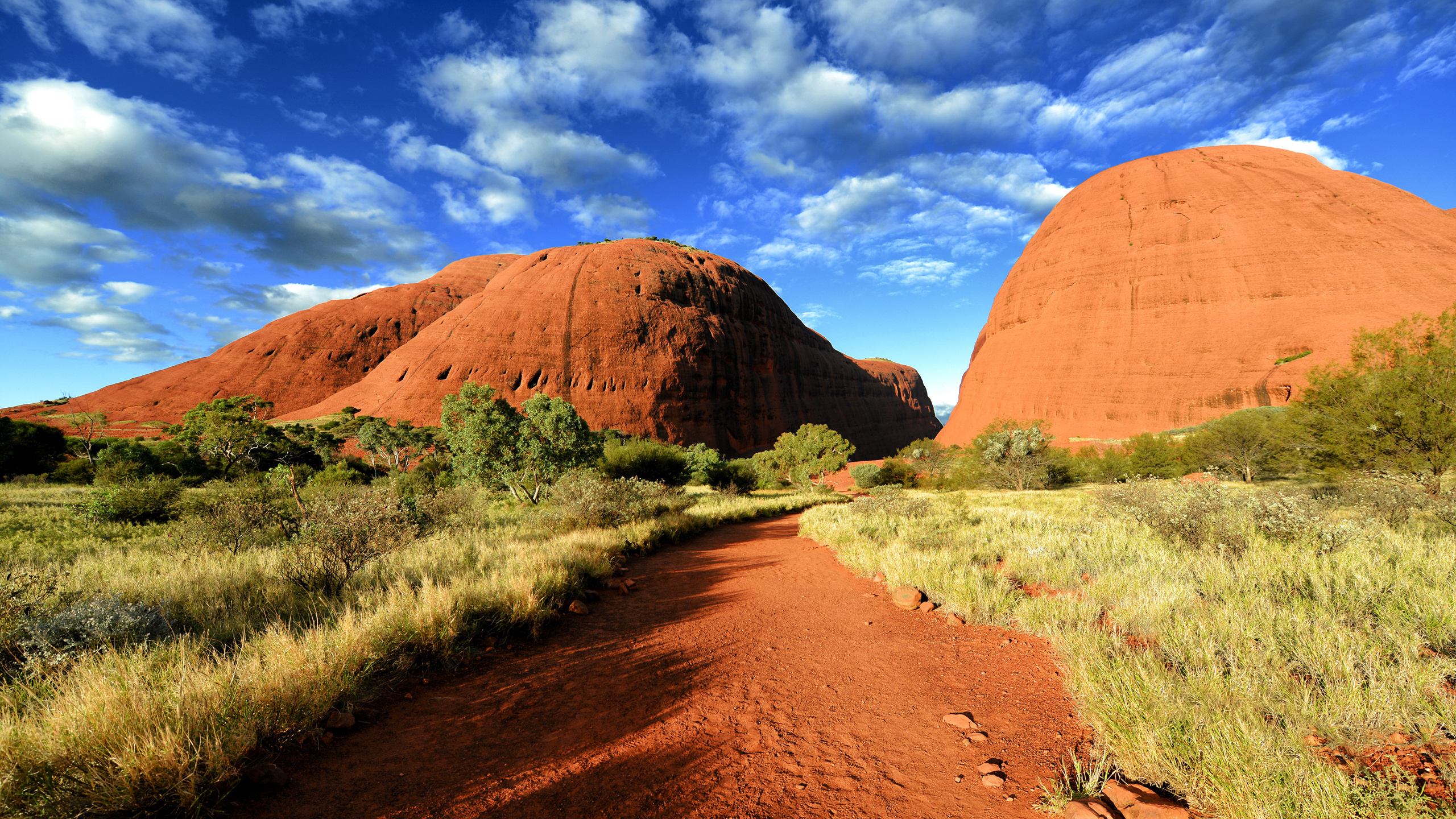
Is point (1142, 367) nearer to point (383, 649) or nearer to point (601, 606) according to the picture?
point (601, 606)

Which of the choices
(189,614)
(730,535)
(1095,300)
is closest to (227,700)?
(189,614)

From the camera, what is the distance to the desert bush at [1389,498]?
8.46 m

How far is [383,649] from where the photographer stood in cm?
434

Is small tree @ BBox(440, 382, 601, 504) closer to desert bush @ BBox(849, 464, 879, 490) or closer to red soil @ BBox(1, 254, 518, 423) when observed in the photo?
desert bush @ BBox(849, 464, 879, 490)

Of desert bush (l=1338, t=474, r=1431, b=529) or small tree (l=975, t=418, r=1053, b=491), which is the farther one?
small tree (l=975, t=418, r=1053, b=491)

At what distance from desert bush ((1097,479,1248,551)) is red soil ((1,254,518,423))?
251ft

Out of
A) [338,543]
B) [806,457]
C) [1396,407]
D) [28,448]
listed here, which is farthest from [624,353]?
[1396,407]

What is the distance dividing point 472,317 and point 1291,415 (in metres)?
55.7

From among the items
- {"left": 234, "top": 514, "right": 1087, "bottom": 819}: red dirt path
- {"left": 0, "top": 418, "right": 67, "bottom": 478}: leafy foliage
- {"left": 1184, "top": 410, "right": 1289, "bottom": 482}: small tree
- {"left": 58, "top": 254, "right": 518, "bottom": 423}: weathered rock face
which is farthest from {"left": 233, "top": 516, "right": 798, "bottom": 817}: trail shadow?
{"left": 58, "top": 254, "right": 518, "bottom": 423}: weathered rock face

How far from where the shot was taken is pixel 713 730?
352 centimetres

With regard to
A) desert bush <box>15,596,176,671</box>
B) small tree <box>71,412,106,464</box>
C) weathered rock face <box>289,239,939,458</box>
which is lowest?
desert bush <box>15,596,176,671</box>

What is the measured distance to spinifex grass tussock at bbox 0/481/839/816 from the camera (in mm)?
2508

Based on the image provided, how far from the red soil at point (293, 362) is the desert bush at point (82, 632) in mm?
70666

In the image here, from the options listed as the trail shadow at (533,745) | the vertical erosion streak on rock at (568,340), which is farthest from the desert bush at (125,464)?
the vertical erosion streak on rock at (568,340)
